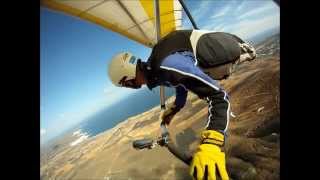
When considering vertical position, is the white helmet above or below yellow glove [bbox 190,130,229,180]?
above

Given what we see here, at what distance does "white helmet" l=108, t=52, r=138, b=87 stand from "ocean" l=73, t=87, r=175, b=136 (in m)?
0.07

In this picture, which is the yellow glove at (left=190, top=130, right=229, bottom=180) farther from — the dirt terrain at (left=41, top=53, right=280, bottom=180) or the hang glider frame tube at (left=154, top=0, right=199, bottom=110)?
the hang glider frame tube at (left=154, top=0, right=199, bottom=110)

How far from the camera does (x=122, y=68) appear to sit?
1540 millimetres

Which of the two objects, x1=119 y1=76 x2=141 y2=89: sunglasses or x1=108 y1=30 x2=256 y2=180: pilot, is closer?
x1=108 y1=30 x2=256 y2=180: pilot

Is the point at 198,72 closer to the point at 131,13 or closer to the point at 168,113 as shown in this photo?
the point at 168,113

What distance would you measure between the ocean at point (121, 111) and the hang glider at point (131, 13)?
183mm

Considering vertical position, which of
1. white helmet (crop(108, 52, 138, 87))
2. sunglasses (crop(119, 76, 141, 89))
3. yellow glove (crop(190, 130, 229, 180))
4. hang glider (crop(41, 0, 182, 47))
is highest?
hang glider (crop(41, 0, 182, 47))

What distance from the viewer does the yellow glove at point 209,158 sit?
4.48ft

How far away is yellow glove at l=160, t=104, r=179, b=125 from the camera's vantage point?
1.59 m

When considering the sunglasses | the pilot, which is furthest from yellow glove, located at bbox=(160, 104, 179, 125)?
the sunglasses

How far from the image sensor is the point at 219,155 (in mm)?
1384
